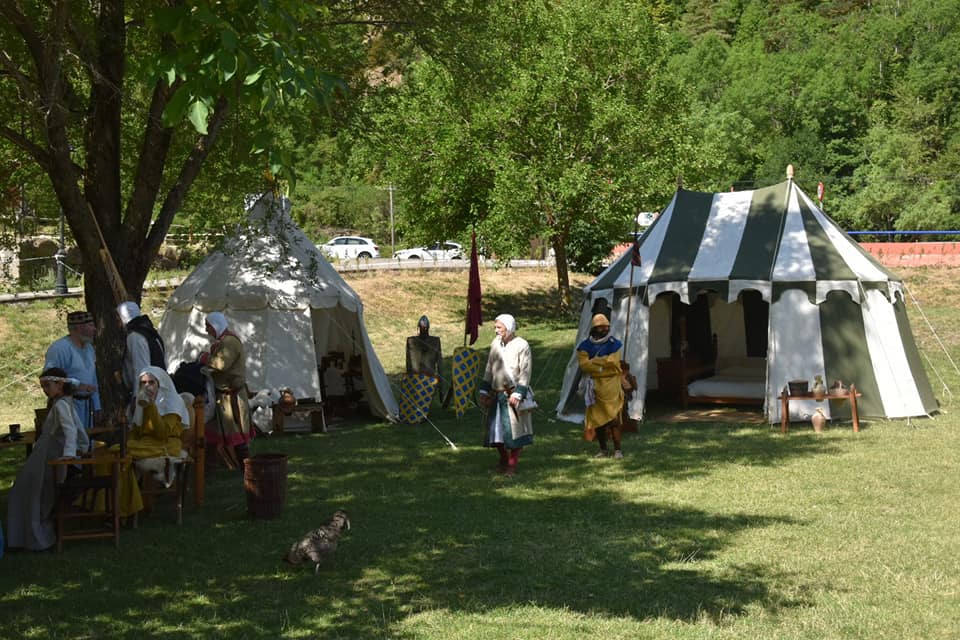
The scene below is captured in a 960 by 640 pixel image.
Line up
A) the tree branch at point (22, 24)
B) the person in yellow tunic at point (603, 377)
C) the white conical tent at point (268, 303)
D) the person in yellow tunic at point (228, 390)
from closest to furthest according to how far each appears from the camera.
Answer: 1. the tree branch at point (22, 24)
2. the person in yellow tunic at point (228, 390)
3. the person in yellow tunic at point (603, 377)
4. the white conical tent at point (268, 303)

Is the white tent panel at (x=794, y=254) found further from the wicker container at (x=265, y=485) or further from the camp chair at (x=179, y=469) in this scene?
the camp chair at (x=179, y=469)

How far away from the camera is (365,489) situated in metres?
9.08

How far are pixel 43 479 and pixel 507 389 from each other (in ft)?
12.9

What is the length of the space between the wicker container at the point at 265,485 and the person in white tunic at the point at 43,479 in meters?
1.27

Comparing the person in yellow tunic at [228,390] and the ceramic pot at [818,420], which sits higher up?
the person in yellow tunic at [228,390]

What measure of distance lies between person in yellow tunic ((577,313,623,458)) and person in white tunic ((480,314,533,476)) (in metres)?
0.96

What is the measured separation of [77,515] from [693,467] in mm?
5428

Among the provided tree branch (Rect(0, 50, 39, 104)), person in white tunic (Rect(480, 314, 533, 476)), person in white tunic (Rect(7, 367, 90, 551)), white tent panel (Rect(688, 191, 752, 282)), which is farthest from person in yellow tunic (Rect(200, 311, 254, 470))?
white tent panel (Rect(688, 191, 752, 282))

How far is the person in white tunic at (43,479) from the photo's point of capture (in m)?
7.00

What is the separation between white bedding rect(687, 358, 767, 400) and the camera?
45.8 ft

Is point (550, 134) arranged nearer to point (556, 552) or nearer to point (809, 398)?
point (809, 398)

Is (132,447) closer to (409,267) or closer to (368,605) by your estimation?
(368,605)

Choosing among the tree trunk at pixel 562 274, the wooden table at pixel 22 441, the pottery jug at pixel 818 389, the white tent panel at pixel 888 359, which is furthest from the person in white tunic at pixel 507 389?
the tree trunk at pixel 562 274

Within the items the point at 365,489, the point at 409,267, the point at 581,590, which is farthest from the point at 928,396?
the point at 409,267
